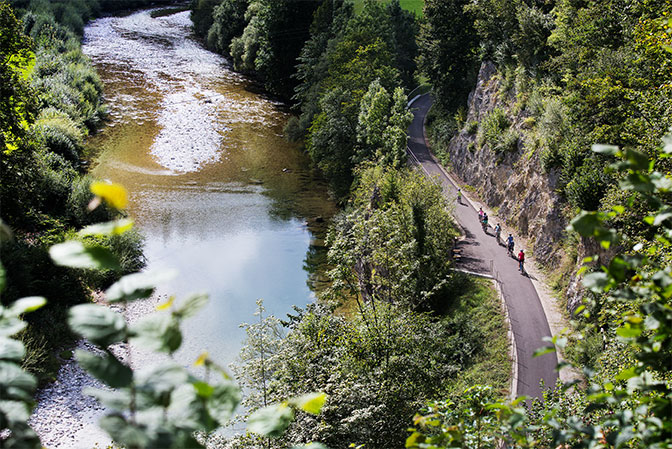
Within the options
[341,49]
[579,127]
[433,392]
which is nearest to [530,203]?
[579,127]

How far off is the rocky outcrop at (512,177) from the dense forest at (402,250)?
34.4 inches

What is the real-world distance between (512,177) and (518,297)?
384 inches

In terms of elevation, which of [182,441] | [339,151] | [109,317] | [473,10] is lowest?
[339,151]

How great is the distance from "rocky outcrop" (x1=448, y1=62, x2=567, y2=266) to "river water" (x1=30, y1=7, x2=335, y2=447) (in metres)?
10.6

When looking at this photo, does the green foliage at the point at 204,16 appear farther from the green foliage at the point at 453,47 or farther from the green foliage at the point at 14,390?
the green foliage at the point at 14,390

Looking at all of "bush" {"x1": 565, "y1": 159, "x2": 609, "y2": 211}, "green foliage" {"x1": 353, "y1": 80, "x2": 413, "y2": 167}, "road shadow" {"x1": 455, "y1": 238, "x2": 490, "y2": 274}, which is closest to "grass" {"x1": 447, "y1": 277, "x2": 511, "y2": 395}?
"road shadow" {"x1": 455, "y1": 238, "x2": 490, "y2": 274}

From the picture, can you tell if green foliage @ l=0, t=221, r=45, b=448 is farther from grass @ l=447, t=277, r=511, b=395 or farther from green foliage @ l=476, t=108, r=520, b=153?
green foliage @ l=476, t=108, r=520, b=153

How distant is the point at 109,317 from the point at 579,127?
1024 inches

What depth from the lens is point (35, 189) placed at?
90.7 ft

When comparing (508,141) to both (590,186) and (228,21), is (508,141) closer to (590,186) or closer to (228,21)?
(590,186)

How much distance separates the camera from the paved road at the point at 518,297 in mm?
20234

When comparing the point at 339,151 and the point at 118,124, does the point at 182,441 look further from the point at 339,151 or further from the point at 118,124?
the point at 118,124

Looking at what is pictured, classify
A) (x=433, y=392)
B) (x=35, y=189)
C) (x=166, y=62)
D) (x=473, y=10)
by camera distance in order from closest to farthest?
(x=433, y=392), (x=35, y=189), (x=473, y=10), (x=166, y=62)

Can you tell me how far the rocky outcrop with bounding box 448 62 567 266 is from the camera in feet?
87.7
